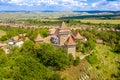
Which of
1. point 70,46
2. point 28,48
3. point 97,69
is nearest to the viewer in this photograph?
point 70,46

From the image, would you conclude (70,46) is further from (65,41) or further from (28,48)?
(28,48)

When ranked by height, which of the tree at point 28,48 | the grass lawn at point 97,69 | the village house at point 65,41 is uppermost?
the village house at point 65,41

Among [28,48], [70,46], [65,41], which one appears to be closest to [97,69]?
[70,46]

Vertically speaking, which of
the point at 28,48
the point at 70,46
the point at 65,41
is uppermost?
the point at 65,41

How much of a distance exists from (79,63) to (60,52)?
21.5 ft

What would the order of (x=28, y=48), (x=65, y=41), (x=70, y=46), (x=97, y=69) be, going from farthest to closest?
(x=97, y=69) < (x=65, y=41) < (x=28, y=48) < (x=70, y=46)

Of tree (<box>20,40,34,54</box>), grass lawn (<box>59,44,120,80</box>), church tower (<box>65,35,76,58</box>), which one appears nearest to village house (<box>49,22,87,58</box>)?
church tower (<box>65,35,76,58</box>)

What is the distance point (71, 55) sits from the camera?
201 ft

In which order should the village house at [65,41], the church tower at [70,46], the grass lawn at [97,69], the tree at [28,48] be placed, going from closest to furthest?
the grass lawn at [97,69] < the tree at [28,48] < the church tower at [70,46] < the village house at [65,41]

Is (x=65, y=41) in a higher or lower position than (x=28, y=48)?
higher

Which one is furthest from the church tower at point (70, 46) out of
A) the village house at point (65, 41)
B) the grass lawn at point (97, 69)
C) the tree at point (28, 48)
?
the tree at point (28, 48)

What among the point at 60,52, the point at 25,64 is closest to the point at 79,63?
the point at 60,52

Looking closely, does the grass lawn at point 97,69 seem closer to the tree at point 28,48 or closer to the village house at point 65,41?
the village house at point 65,41

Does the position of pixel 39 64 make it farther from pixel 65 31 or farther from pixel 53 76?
pixel 65 31
